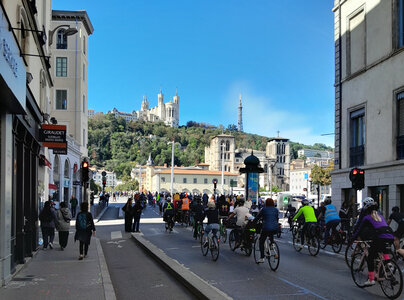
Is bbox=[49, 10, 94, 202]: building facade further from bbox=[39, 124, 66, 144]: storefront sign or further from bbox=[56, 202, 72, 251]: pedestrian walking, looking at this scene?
bbox=[56, 202, 72, 251]: pedestrian walking

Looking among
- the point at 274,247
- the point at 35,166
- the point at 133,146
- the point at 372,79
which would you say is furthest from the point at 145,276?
the point at 133,146

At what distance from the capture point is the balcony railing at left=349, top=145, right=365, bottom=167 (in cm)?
2481

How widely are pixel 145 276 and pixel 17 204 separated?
3339 millimetres

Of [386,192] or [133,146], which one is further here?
[133,146]

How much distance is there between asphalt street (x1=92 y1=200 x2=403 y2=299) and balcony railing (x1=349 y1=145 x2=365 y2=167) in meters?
8.49

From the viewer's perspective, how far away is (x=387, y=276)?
8719 millimetres

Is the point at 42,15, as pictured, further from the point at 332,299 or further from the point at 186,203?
the point at 332,299

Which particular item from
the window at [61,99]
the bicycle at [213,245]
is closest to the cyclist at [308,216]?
the bicycle at [213,245]

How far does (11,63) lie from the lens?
28.7ft

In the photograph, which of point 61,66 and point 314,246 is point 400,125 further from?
point 61,66

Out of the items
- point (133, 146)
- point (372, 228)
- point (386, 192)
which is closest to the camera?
point (372, 228)

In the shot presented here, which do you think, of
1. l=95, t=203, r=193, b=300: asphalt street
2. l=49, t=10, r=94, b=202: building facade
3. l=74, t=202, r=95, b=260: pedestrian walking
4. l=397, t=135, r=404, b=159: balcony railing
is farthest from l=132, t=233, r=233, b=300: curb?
l=49, t=10, r=94, b=202: building facade

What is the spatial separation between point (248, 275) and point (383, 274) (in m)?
3.23

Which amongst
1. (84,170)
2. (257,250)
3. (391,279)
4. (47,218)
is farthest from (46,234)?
(391,279)
